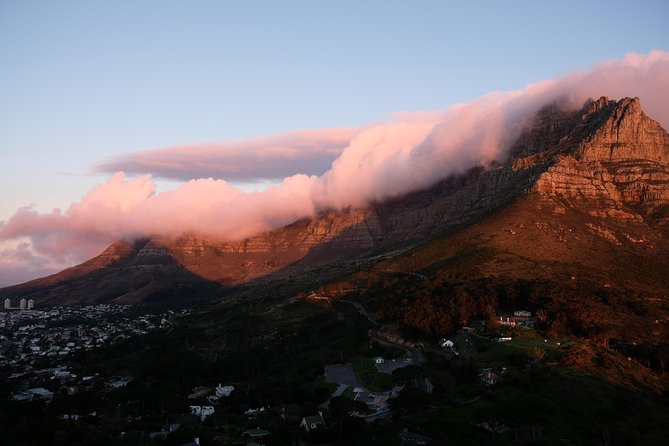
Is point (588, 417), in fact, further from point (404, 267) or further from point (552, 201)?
point (552, 201)

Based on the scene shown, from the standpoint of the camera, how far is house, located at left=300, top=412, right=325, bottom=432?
2091 inches

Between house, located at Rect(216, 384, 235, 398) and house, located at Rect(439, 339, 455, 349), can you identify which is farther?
house, located at Rect(439, 339, 455, 349)

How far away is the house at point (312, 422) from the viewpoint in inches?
2091

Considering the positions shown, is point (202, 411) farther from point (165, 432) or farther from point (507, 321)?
point (507, 321)

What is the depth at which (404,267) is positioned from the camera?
443 ft

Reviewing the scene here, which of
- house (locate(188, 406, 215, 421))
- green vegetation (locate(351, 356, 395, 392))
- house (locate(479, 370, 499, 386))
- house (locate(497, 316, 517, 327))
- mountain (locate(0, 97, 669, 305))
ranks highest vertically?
mountain (locate(0, 97, 669, 305))

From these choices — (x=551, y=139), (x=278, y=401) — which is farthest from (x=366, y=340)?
(x=551, y=139)

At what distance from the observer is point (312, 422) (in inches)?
2137

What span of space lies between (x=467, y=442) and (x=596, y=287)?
6013 centimetres

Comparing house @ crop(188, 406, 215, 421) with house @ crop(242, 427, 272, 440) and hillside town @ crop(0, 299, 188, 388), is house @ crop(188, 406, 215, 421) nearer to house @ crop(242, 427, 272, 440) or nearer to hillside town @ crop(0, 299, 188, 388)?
house @ crop(242, 427, 272, 440)

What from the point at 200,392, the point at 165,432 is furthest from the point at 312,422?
the point at 200,392

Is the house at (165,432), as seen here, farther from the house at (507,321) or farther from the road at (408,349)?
the house at (507,321)

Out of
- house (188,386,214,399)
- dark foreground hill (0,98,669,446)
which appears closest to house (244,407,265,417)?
dark foreground hill (0,98,669,446)

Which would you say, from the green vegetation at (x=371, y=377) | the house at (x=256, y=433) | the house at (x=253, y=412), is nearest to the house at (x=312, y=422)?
the house at (x=256, y=433)
